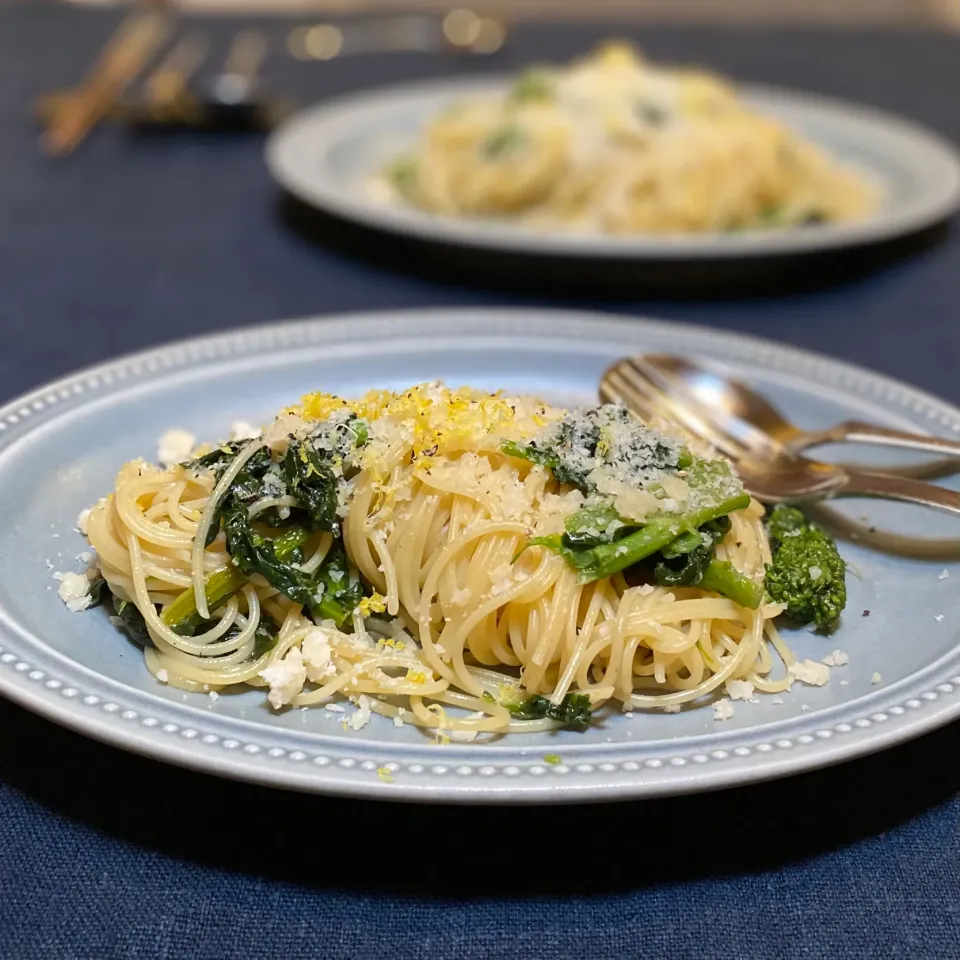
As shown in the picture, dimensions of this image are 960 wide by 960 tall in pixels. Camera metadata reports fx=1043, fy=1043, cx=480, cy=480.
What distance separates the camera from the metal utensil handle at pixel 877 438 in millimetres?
2543

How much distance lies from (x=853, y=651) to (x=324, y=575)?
1105mm

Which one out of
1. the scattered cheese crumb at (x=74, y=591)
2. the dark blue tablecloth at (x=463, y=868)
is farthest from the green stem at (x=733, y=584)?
the scattered cheese crumb at (x=74, y=591)

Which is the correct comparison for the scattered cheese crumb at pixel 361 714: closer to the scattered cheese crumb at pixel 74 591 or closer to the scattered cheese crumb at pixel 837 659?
the scattered cheese crumb at pixel 74 591

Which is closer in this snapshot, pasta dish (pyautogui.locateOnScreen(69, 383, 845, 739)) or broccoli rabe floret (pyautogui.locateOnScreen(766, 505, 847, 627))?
pasta dish (pyautogui.locateOnScreen(69, 383, 845, 739))

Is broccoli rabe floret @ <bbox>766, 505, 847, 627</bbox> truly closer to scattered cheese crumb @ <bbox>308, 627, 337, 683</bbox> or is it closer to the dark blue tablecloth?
the dark blue tablecloth

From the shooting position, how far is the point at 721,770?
1.67 metres

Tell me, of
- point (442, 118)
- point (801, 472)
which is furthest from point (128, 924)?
point (442, 118)

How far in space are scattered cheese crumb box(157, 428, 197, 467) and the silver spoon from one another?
4.24 feet

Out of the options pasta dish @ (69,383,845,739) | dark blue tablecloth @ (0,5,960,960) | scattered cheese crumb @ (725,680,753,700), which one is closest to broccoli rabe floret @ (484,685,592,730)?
pasta dish @ (69,383,845,739)

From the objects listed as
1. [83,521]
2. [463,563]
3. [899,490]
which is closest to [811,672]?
[899,490]

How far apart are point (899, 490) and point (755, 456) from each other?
0.40 m

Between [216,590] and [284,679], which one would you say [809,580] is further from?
[216,590]

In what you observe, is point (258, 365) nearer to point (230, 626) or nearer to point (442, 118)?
point (230, 626)

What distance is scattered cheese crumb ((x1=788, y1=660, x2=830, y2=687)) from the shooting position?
203 cm
